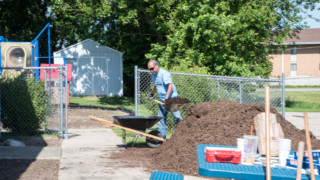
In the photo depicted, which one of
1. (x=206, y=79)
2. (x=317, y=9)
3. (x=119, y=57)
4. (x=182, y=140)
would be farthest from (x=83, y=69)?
(x=182, y=140)

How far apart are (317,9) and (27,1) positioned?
65.2 ft

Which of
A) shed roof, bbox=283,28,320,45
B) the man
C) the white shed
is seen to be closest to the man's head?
the man

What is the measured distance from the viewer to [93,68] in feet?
85.6

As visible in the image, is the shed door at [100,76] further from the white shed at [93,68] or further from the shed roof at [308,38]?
the shed roof at [308,38]

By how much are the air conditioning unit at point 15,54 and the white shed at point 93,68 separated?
892cm

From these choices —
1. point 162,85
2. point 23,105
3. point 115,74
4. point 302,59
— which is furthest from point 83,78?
point 302,59

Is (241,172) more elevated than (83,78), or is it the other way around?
(83,78)

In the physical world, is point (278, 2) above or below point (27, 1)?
below

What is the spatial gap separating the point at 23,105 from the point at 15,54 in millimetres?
6954

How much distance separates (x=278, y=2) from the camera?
62.6 feet

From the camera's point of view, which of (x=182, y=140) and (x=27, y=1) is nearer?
(x=182, y=140)

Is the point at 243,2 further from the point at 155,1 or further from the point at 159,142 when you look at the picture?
the point at 159,142

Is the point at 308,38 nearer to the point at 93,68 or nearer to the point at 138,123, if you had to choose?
the point at 93,68

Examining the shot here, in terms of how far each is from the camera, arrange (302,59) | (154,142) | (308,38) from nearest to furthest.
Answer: (154,142) → (308,38) → (302,59)
